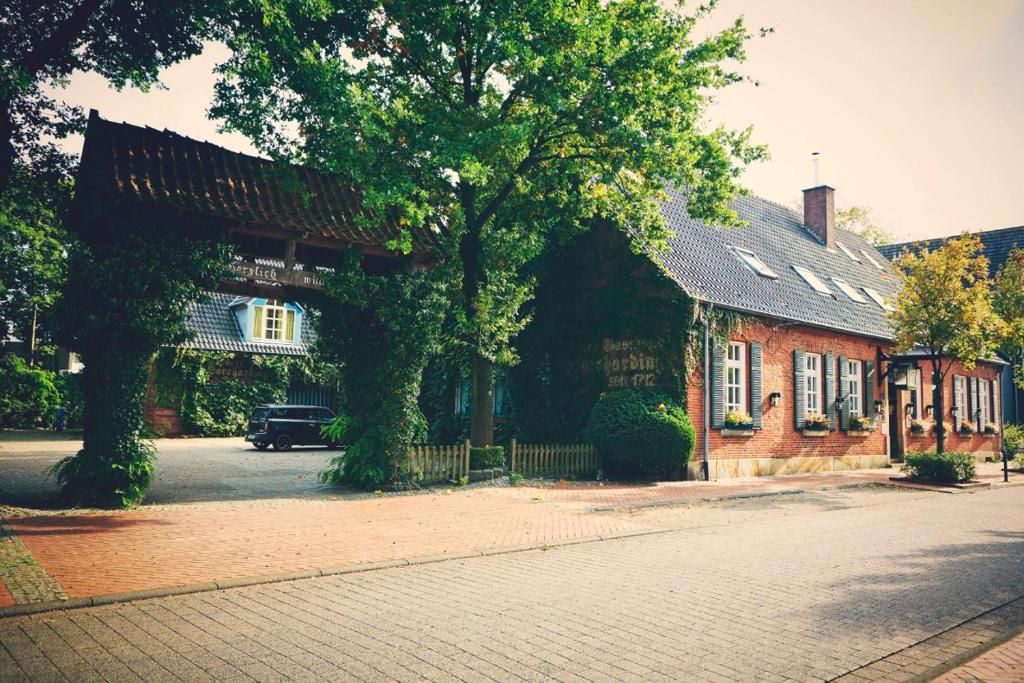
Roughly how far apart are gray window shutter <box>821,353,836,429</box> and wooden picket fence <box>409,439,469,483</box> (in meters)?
12.1

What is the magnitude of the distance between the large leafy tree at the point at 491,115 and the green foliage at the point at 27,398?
86.2ft

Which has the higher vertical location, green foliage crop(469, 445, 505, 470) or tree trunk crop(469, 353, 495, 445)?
tree trunk crop(469, 353, 495, 445)

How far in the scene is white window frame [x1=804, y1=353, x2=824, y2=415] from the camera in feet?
68.6

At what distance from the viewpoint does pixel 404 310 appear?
13750mm

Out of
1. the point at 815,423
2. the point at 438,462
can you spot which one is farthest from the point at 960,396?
the point at 438,462

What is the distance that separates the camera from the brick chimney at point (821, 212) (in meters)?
28.5

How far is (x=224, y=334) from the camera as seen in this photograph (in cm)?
3228

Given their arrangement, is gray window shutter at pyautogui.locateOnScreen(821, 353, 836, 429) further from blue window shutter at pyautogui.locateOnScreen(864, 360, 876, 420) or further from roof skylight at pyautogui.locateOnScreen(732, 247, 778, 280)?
roof skylight at pyautogui.locateOnScreen(732, 247, 778, 280)

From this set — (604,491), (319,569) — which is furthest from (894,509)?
(319,569)

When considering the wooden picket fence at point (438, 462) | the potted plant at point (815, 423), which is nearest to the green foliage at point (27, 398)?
the wooden picket fence at point (438, 462)

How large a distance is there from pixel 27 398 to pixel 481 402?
2728cm

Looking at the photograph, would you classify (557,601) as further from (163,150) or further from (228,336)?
(228,336)

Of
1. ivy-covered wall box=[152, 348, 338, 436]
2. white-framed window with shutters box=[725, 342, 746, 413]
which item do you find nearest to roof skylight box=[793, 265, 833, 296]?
white-framed window with shutters box=[725, 342, 746, 413]

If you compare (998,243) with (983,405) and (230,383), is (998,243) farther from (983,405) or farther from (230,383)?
(230,383)
